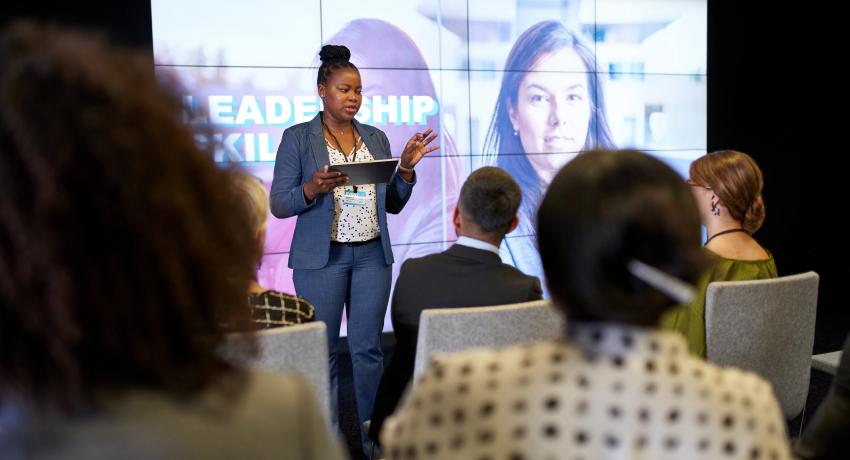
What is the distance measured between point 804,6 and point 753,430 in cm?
701

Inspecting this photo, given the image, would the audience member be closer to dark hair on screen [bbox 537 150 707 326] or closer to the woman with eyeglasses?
dark hair on screen [bbox 537 150 707 326]

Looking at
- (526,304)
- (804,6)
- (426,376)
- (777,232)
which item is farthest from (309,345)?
(804,6)

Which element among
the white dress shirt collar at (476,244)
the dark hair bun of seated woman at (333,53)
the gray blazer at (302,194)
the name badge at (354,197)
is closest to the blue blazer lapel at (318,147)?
the gray blazer at (302,194)

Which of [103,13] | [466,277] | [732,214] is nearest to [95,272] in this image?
[466,277]

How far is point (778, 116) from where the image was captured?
6797 mm

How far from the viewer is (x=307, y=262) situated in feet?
10.4

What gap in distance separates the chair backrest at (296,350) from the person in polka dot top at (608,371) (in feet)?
2.73

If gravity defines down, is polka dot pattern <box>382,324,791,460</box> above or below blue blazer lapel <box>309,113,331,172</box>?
below

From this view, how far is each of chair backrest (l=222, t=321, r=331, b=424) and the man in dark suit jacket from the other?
19.3 inches

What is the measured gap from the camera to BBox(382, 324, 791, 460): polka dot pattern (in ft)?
2.88

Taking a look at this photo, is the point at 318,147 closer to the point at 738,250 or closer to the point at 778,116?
the point at 738,250

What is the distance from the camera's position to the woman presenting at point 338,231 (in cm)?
319

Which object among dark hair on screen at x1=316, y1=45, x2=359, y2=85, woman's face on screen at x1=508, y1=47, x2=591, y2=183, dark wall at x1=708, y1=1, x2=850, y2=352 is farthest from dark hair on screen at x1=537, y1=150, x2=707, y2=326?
dark wall at x1=708, y1=1, x2=850, y2=352

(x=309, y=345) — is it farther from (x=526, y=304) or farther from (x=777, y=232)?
(x=777, y=232)
